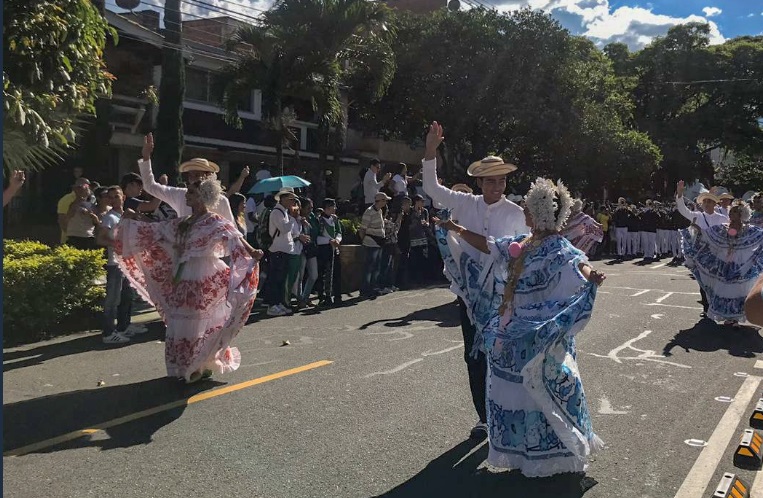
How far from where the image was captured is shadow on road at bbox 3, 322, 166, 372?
757cm

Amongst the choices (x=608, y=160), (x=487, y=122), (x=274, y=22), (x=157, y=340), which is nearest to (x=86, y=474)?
(x=157, y=340)

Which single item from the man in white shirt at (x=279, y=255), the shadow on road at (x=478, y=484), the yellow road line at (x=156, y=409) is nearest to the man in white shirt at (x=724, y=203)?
the man in white shirt at (x=279, y=255)

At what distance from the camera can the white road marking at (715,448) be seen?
15.1 feet

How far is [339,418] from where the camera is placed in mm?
5750

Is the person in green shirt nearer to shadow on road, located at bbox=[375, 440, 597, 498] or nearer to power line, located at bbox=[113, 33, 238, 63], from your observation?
power line, located at bbox=[113, 33, 238, 63]

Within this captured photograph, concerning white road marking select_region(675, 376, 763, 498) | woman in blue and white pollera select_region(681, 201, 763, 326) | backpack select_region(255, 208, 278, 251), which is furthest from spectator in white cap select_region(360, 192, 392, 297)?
white road marking select_region(675, 376, 763, 498)

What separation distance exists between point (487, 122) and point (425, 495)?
22.3 m

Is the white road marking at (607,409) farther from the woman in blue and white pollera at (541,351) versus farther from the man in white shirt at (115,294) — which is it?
the man in white shirt at (115,294)

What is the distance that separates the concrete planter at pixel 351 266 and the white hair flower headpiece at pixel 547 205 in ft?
29.7

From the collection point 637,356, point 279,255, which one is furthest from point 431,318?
point 637,356

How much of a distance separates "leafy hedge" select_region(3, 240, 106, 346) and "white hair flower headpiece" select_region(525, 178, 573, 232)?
6173mm

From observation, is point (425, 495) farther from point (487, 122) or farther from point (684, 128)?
point (684, 128)

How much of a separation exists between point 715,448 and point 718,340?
473cm

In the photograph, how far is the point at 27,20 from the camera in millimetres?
5848
